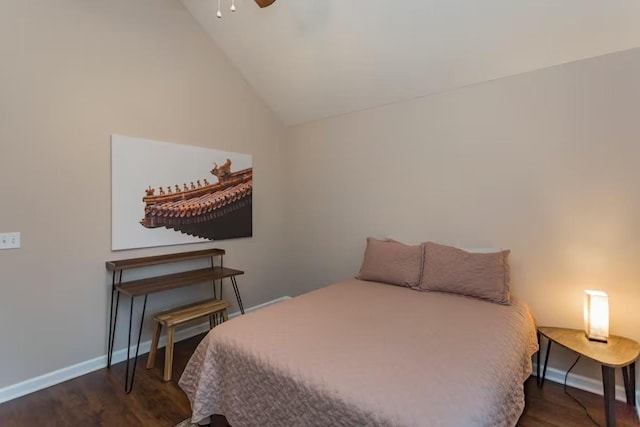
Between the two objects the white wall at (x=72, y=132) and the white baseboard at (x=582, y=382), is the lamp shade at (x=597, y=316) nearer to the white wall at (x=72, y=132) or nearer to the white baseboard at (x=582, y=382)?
the white baseboard at (x=582, y=382)

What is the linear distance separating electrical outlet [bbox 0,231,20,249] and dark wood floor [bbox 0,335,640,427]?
997mm

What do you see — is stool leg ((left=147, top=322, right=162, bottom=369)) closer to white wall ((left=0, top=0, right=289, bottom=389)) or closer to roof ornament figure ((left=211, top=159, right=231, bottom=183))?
white wall ((left=0, top=0, right=289, bottom=389))

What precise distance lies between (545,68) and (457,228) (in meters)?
1.31

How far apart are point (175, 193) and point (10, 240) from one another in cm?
112

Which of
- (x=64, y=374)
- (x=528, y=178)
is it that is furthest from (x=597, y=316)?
(x=64, y=374)

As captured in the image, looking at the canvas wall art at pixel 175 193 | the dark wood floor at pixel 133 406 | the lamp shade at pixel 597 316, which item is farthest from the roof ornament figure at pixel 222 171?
the lamp shade at pixel 597 316

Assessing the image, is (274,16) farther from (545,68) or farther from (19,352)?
(19,352)

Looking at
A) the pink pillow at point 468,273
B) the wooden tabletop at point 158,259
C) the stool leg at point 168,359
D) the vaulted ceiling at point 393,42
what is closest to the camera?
the vaulted ceiling at point 393,42

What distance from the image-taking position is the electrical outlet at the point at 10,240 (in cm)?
203

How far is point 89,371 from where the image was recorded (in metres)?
2.39

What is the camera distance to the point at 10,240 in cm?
206

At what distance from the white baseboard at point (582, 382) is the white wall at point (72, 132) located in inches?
121

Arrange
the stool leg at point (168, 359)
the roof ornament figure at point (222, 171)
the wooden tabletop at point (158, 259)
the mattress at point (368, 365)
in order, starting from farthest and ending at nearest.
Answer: the roof ornament figure at point (222, 171)
the wooden tabletop at point (158, 259)
the stool leg at point (168, 359)
the mattress at point (368, 365)

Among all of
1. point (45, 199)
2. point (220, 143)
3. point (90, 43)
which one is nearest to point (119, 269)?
point (45, 199)
